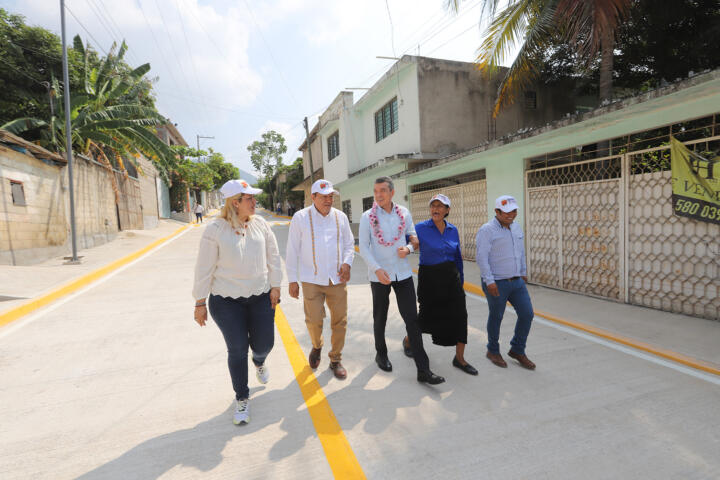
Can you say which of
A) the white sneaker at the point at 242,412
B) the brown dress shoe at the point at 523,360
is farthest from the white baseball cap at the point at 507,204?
the white sneaker at the point at 242,412

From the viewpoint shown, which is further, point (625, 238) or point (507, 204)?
point (625, 238)

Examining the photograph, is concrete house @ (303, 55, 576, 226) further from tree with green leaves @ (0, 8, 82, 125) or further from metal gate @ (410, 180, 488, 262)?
tree with green leaves @ (0, 8, 82, 125)

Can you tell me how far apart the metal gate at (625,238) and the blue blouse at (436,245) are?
3.69 meters

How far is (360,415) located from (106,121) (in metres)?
14.7

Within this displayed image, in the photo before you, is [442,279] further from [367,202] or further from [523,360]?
[367,202]

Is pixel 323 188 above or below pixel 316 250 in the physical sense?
above

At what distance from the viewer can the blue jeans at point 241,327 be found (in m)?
2.80

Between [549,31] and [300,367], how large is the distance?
8.25m

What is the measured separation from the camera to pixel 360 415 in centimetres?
284

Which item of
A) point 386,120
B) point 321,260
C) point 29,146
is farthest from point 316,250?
point 386,120

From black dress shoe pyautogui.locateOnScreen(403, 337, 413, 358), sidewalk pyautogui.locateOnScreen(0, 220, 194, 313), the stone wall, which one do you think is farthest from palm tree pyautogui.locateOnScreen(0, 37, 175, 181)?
black dress shoe pyautogui.locateOnScreen(403, 337, 413, 358)

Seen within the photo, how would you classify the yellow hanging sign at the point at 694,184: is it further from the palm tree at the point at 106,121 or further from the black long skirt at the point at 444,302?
the palm tree at the point at 106,121

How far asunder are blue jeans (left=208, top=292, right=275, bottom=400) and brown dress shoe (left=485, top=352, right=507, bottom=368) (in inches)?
87.1

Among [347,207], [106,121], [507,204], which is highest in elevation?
[106,121]
